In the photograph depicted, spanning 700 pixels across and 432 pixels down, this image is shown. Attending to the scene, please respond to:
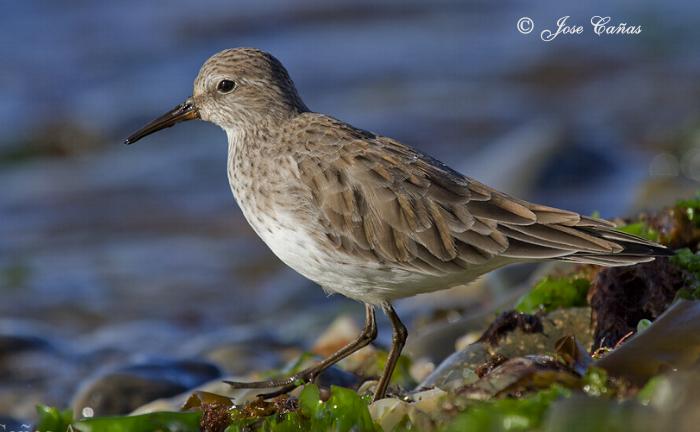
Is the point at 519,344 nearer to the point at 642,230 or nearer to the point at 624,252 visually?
the point at 624,252

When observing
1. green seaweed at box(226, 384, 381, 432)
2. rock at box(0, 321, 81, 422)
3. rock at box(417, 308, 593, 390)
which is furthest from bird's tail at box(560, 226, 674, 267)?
rock at box(0, 321, 81, 422)

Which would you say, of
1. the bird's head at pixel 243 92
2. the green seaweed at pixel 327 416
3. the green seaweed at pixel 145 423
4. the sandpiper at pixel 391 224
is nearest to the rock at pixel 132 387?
the sandpiper at pixel 391 224

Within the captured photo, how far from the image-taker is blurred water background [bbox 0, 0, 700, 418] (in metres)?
8.91

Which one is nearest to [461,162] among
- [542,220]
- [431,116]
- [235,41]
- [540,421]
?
[431,116]

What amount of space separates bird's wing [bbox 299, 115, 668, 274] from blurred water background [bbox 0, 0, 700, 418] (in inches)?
122

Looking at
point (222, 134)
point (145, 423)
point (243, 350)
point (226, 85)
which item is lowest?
point (243, 350)

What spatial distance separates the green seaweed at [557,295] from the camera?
5.33 metres

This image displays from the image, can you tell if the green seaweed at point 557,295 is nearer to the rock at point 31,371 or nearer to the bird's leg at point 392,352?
the bird's leg at point 392,352

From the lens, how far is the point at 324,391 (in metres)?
4.65

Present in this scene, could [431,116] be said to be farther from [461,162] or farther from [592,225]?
[592,225]

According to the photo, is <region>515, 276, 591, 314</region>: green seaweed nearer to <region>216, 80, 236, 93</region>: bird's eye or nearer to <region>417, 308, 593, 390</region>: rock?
<region>417, 308, 593, 390</region>: rock

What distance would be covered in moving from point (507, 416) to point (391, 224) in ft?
5.37

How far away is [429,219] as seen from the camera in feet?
15.1

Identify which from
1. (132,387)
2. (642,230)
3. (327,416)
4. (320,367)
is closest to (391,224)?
(320,367)
